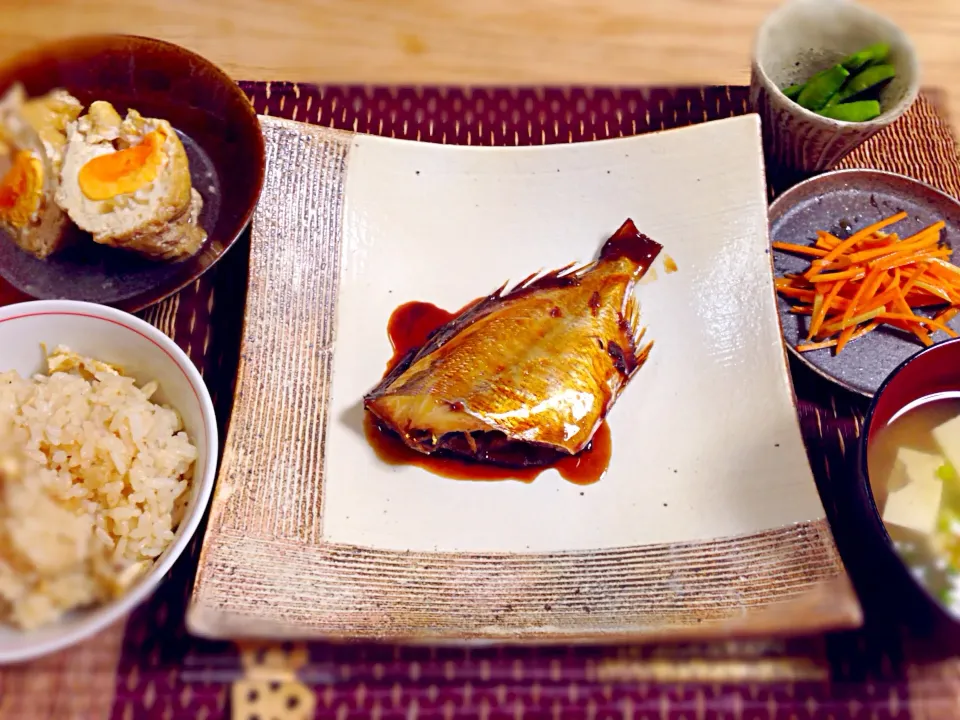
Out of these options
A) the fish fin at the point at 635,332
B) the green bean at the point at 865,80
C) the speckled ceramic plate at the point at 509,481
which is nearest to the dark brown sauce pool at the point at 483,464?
the speckled ceramic plate at the point at 509,481

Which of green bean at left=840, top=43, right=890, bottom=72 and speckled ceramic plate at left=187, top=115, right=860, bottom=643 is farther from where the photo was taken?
green bean at left=840, top=43, right=890, bottom=72

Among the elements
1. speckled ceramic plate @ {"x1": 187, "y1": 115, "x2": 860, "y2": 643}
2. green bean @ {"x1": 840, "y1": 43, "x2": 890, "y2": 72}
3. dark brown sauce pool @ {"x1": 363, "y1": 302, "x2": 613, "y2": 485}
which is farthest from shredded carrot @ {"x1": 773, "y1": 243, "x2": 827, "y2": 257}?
dark brown sauce pool @ {"x1": 363, "y1": 302, "x2": 613, "y2": 485}

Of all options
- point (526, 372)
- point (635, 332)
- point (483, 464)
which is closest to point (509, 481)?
point (483, 464)

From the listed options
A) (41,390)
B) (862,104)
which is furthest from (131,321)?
(862,104)

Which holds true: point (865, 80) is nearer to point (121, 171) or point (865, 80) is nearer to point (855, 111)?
point (855, 111)

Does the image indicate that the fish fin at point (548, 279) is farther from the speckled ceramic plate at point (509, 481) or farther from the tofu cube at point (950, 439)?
the tofu cube at point (950, 439)

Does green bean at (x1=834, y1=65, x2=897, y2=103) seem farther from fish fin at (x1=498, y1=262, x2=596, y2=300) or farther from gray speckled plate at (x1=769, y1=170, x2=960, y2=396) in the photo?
fish fin at (x1=498, y1=262, x2=596, y2=300)

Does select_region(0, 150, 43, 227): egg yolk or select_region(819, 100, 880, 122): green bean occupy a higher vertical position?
select_region(819, 100, 880, 122): green bean
